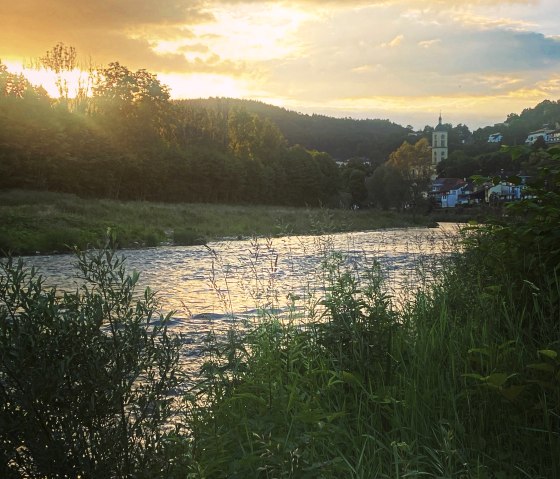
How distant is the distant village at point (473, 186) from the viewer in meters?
7.03

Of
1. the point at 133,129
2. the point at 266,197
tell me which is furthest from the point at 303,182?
the point at 133,129

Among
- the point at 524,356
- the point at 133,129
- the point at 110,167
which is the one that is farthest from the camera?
the point at 133,129

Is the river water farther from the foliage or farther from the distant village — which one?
the distant village

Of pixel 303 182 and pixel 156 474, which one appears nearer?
pixel 156 474

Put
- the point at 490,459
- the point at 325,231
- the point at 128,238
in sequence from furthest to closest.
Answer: the point at 128,238, the point at 325,231, the point at 490,459

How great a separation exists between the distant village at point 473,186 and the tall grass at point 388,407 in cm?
159

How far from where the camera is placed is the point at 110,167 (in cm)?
5734

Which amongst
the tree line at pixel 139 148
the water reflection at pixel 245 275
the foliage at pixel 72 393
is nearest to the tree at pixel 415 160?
the tree line at pixel 139 148

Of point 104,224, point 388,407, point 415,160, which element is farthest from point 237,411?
point 415,160

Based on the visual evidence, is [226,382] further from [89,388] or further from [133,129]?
[133,129]

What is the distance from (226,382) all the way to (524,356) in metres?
2.58

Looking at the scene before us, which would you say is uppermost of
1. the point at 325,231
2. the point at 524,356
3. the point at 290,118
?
the point at 290,118

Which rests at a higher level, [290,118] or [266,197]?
[290,118]

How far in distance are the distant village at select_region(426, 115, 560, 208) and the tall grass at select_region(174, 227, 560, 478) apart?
1.59m
